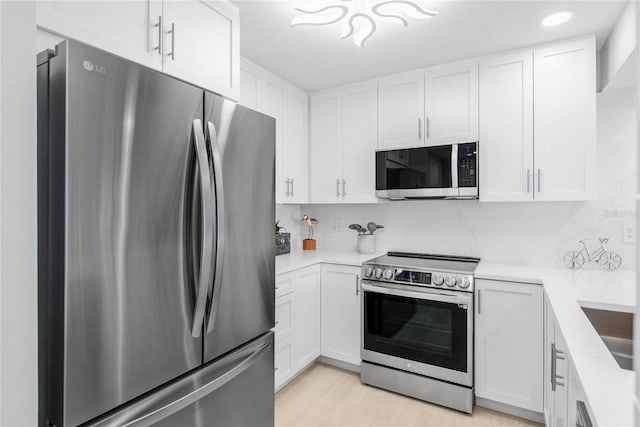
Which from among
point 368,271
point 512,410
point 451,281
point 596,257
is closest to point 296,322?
point 368,271

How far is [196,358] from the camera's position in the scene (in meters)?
1.26

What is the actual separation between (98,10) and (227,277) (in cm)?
104

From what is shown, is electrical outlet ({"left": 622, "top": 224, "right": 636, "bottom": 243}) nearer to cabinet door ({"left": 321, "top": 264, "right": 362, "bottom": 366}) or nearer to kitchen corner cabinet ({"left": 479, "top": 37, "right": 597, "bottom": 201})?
kitchen corner cabinet ({"left": 479, "top": 37, "right": 597, "bottom": 201})

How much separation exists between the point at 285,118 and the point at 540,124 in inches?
72.8

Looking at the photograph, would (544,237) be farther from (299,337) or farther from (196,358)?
(196,358)

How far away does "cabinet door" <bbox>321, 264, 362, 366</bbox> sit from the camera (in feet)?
8.95

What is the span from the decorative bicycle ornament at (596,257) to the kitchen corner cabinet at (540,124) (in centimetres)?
45

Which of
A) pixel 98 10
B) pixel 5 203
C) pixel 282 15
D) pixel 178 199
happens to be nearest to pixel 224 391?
pixel 178 199

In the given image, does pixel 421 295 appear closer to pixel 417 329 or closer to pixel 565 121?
pixel 417 329

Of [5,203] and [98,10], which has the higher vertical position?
[98,10]

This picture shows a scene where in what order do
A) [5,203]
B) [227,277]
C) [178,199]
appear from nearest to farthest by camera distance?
[5,203] < [178,199] < [227,277]

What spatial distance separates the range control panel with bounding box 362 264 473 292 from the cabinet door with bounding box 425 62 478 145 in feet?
3.22

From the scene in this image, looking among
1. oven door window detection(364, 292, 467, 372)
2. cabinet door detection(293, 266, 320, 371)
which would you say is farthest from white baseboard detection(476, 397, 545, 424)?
cabinet door detection(293, 266, 320, 371)

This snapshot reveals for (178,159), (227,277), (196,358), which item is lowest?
(196,358)
